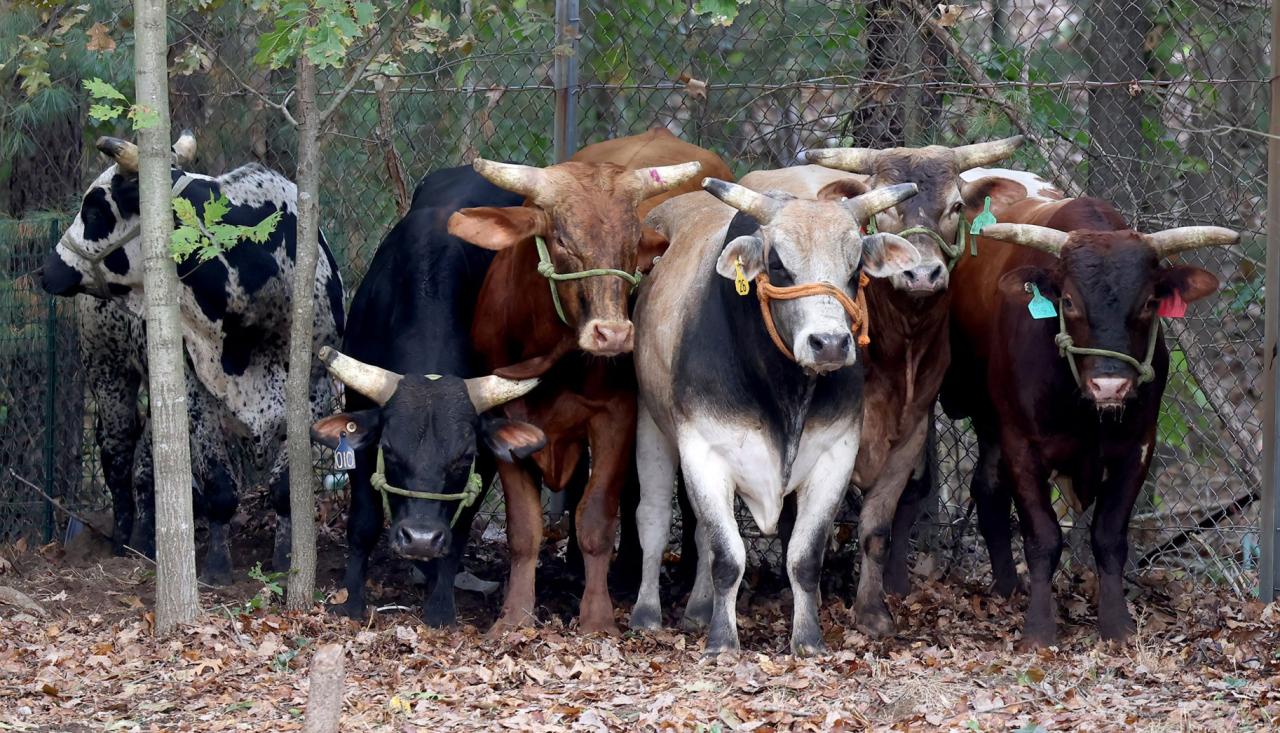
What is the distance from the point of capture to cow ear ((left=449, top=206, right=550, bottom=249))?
23.9 feet

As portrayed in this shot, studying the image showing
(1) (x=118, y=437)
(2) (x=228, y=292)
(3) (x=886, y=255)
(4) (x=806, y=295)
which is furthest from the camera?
(1) (x=118, y=437)

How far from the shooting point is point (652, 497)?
7.62m

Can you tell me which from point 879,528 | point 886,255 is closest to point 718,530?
point 879,528

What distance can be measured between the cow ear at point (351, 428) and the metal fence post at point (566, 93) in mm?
2434

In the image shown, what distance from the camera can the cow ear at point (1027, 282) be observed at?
705cm

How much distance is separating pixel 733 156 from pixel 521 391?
2742mm

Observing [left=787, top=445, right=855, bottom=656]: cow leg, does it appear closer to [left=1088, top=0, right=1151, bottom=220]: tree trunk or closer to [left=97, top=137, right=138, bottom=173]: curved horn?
[left=1088, top=0, right=1151, bottom=220]: tree trunk

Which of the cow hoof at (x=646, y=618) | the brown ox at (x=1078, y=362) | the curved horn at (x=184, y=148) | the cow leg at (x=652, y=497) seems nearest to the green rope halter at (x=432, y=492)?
the cow leg at (x=652, y=497)

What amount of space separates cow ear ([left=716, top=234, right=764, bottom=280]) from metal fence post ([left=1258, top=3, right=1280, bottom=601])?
266cm

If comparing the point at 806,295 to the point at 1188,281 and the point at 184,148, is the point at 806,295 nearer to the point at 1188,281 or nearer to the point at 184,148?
the point at 1188,281

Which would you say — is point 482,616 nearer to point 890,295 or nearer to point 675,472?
point 675,472

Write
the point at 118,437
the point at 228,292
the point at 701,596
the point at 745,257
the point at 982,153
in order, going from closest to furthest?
the point at 745,257
the point at 982,153
the point at 701,596
the point at 228,292
the point at 118,437

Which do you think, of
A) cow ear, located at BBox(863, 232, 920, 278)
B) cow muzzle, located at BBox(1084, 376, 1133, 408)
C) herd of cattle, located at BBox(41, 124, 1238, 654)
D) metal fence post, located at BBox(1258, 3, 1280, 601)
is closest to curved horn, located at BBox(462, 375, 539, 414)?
herd of cattle, located at BBox(41, 124, 1238, 654)

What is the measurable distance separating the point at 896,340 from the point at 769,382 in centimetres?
101
